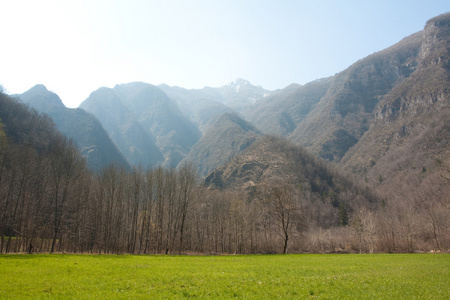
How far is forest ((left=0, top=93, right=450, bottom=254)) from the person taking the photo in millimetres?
44250

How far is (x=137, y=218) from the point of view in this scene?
55.2 meters

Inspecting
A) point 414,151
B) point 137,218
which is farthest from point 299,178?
point 137,218

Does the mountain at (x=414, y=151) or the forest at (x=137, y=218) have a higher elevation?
the mountain at (x=414, y=151)

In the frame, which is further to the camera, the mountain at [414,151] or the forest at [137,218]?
the mountain at [414,151]

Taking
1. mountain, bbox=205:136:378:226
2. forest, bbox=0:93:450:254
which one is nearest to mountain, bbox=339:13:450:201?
mountain, bbox=205:136:378:226

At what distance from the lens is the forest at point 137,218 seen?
44250 millimetres

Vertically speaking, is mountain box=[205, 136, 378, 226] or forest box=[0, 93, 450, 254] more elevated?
mountain box=[205, 136, 378, 226]

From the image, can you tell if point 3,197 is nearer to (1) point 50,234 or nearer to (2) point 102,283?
(1) point 50,234

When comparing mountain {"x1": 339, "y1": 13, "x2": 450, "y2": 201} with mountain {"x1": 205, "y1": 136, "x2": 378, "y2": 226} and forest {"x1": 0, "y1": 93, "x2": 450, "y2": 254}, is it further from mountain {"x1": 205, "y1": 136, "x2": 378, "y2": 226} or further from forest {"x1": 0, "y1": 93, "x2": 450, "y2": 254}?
forest {"x1": 0, "y1": 93, "x2": 450, "y2": 254}

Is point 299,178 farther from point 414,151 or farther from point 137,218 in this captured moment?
point 137,218

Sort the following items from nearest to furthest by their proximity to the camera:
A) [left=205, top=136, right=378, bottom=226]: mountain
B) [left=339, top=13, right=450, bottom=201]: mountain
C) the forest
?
1. the forest
2. [left=339, top=13, right=450, bottom=201]: mountain
3. [left=205, top=136, right=378, bottom=226]: mountain

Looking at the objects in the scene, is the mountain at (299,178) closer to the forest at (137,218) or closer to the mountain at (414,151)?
the mountain at (414,151)

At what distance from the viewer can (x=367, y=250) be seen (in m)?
69.8

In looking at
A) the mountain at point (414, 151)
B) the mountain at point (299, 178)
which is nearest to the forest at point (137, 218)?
the mountain at point (299, 178)
